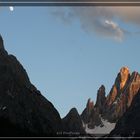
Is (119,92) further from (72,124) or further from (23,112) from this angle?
(23,112)

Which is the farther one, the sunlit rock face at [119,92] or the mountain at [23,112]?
the mountain at [23,112]

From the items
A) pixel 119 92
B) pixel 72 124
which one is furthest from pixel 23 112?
pixel 119 92

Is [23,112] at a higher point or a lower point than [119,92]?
lower

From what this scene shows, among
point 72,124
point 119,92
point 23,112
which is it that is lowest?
point 23,112

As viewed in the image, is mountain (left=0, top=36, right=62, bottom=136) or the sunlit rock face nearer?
the sunlit rock face

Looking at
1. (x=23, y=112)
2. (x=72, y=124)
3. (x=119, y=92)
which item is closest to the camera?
(x=72, y=124)

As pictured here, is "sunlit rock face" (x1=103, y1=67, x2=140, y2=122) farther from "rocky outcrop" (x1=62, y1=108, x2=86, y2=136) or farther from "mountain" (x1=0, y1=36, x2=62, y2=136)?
"mountain" (x1=0, y1=36, x2=62, y2=136)

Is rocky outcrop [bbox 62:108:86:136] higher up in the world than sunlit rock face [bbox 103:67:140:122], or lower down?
lower down

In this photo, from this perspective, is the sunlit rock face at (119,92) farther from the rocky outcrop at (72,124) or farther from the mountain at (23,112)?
the mountain at (23,112)

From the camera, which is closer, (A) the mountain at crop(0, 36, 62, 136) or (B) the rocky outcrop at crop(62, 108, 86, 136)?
(B) the rocky outcrop at crop(62, 108, 86, 136)

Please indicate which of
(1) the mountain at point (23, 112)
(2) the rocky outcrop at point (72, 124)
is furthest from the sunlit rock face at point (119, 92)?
(1) the mountain at point (23, 112)

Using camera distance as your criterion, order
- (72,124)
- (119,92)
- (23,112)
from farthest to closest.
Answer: (23,112)
(119,92)
(72,124)

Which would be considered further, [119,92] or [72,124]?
[119,92]

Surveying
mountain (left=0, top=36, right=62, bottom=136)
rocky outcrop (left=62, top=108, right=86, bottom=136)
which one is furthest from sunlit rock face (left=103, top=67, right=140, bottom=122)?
mountain (left=0, top=36, right=62, bottom=136)
